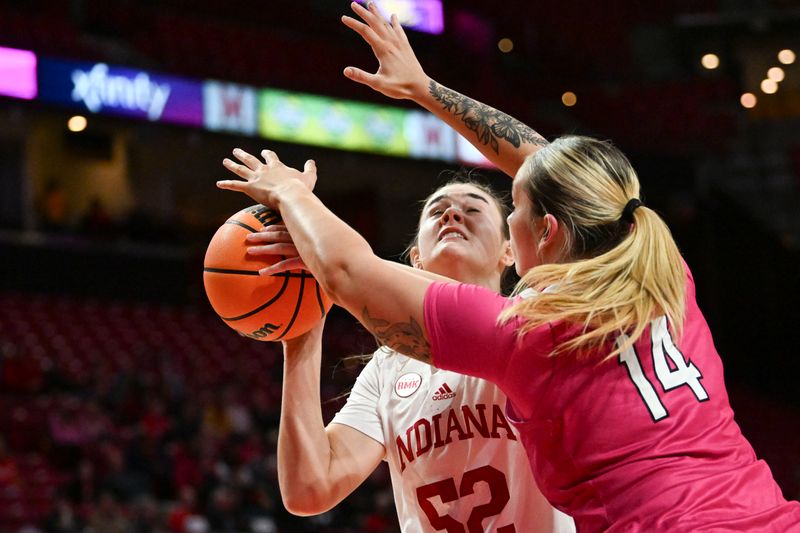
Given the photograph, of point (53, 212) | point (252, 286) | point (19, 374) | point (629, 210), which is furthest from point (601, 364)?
point (53, 212)

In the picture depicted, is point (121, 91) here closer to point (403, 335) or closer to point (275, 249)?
point (275, 249)

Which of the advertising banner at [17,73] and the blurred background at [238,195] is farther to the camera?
the advertising banner at [17,73]

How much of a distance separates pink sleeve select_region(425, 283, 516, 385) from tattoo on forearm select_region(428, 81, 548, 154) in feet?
3.66

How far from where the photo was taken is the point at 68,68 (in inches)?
520

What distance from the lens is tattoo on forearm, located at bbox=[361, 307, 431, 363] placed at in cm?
228

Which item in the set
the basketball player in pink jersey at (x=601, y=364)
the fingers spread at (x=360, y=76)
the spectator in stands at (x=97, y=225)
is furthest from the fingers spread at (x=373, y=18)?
the spectator in stands at (x=97, y=225)

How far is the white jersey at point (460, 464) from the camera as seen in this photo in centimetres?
308

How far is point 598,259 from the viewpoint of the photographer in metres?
2.31

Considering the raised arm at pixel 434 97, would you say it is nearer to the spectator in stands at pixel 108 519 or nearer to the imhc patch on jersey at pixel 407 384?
the imhc patch on jersey at pixel 407 384

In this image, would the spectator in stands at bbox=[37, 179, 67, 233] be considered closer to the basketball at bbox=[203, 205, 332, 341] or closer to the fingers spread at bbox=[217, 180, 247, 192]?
the basketball at bbox=[203, 205, 332, 341]

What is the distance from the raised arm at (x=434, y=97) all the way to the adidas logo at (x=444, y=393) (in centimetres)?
71

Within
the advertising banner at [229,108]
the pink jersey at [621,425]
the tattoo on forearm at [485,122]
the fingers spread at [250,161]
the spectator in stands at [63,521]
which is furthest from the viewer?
the advertising banner at [229,108]

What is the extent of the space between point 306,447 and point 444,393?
449 millimetres

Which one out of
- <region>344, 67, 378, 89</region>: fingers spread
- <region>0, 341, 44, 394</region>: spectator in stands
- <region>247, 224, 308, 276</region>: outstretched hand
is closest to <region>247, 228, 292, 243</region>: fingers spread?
<region>247, 224, 308, 276</region>: outstretched hand
